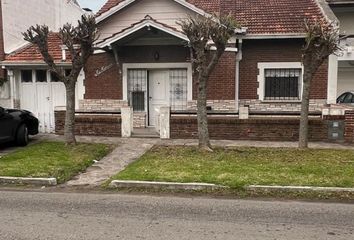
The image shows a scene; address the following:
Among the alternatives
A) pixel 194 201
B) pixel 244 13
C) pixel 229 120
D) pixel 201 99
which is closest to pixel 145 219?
pixel 194 201

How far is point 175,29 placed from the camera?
564 inches

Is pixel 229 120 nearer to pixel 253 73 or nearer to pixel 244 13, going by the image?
pixel 253 73

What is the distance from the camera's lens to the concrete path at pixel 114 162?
8.90 m

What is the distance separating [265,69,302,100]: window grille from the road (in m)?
8.93

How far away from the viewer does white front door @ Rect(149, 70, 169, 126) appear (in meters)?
15.7

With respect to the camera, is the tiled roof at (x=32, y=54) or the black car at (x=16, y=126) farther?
→ the tiled roof at (x=32, y=54)

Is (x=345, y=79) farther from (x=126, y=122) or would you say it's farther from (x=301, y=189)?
(x=301, y=189)

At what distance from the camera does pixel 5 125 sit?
39.7 feet

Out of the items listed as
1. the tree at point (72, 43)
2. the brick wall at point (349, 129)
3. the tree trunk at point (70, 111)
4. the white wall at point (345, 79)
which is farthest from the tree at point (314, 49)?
the white wall at point (345, 79)

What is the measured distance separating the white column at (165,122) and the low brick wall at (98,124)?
147cm

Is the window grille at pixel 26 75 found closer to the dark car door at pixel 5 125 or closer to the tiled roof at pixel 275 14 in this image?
the dark car door at pixel 5 125

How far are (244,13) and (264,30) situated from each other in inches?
77.0

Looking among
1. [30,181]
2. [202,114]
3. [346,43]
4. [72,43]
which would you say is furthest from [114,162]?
[346,43]

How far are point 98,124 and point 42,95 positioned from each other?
13.3ft
